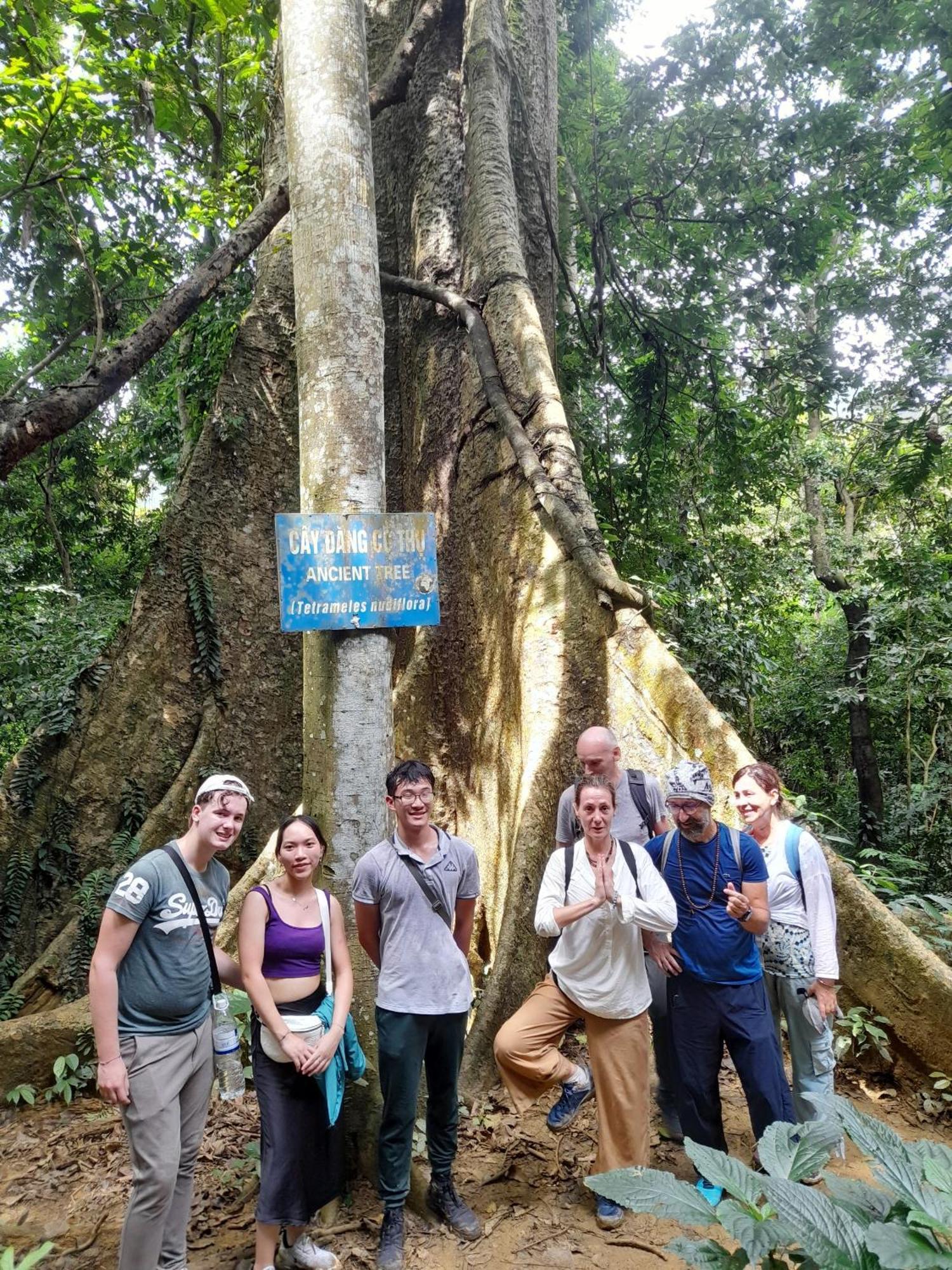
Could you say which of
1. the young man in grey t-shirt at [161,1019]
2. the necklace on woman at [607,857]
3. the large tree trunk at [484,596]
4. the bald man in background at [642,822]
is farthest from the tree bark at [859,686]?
the young man in grey t-shirt at [161,1019]

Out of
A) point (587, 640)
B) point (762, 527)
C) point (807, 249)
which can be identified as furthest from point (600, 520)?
point (762, 527)

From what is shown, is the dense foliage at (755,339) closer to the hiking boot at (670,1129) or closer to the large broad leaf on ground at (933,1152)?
the hiking boot at (670,1129)

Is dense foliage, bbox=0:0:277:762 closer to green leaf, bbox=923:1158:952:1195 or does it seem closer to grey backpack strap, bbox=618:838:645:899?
grey backpack strap, bbox=618:838:645:899

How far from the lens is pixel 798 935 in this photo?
3.33m

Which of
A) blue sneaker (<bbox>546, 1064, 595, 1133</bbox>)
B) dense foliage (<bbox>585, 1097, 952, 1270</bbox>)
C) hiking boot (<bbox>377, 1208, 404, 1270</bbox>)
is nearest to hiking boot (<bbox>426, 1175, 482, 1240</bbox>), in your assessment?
hiking boot (<bbox>377, 1208, 404, 1270</bbox>)

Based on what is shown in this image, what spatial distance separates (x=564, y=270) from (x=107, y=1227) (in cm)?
746

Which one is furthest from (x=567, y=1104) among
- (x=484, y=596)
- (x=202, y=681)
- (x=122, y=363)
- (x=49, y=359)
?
(x=49, y=359)

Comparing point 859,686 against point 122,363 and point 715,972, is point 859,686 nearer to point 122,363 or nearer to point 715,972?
point 715,972

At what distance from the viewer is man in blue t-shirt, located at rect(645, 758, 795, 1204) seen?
3094mm

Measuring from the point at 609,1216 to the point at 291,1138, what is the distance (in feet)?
4.08

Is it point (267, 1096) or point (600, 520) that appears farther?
point (600, 520)

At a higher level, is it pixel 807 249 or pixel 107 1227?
pixel 807 249

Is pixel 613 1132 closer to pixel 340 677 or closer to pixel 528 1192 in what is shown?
pixel 528 1192

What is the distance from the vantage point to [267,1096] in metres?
2.79
